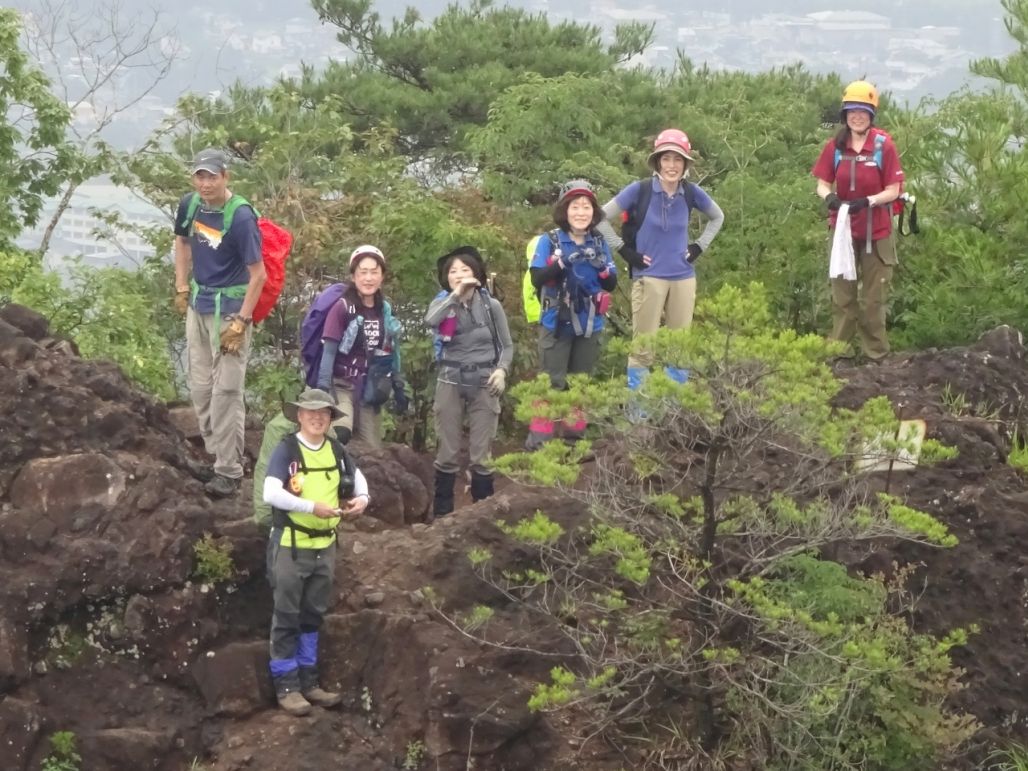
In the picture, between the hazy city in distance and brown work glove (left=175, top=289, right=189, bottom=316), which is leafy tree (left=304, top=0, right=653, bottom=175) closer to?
brown work glove (left=175, top=289, right=189, bottom=316)

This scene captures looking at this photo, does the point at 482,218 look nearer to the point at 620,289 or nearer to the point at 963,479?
the point at 620,289

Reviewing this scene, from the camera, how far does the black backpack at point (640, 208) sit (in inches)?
367

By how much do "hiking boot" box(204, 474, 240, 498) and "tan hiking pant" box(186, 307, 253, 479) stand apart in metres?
0.05

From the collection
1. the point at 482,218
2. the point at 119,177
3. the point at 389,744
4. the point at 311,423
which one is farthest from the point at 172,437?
the point at 119,177

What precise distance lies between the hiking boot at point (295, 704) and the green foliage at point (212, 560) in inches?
26.5

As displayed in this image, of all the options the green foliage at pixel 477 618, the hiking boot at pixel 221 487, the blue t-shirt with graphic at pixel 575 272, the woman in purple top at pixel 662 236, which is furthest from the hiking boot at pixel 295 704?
the woman in purple top at pixel 662 236

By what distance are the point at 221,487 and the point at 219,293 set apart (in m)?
1.06

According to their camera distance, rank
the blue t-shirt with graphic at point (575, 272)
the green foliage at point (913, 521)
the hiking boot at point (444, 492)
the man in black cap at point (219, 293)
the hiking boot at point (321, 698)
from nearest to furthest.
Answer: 1. the green foliage at point (913, 521)
2. the hiking boot at point (321, 698)
3. the man in black cap at point (219, 293)
4. the hiking boot at point (444, 492)
5. the blue t-shirt with graphic at point (575, 272)

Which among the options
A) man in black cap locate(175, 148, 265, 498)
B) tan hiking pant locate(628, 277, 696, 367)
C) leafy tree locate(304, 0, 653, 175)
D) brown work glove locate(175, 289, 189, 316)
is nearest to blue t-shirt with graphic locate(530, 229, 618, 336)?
tan hiking pant locate(628, 277, 696, 367)

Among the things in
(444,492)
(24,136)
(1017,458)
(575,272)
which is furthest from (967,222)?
(24,136)

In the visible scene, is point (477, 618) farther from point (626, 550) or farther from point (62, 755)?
point (62, 755)

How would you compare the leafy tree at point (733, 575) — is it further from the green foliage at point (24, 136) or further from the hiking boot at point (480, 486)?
the green foliage at point (24, 136)

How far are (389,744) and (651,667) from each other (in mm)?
1305

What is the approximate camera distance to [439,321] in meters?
8.69
